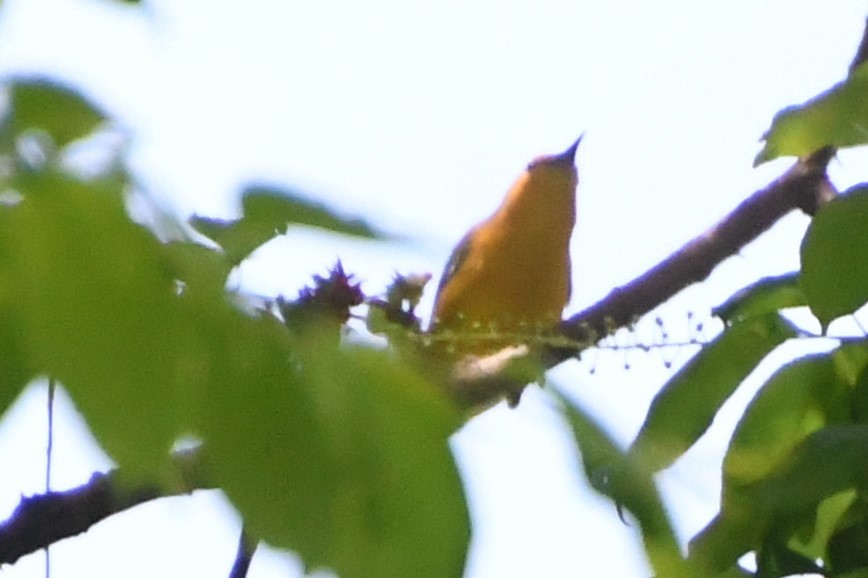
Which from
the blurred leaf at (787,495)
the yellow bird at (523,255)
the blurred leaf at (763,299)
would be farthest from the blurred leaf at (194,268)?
the yellow bird at (523,255)

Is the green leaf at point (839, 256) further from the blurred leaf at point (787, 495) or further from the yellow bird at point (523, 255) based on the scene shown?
the yellow bird at point (523, 255)

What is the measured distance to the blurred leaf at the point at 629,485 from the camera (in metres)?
0.40

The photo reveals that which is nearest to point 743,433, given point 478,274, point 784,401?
point 784,401

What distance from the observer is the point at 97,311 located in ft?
1.03

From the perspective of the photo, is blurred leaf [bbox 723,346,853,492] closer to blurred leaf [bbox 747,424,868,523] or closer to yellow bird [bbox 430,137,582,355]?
blurred leaf [bbox 747,424,868,523]

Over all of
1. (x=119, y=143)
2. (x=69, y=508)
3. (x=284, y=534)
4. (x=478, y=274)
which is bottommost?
(x=284, y=534)

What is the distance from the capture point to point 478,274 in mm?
3381

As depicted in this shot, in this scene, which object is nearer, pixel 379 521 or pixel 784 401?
pixel 379 521

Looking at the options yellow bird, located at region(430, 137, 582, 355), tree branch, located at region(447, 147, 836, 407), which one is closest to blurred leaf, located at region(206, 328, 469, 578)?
tree branch, located at region(447, 147, 836, 407)

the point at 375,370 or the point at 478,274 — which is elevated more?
the point at 478,274

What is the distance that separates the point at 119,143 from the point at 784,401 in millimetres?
660

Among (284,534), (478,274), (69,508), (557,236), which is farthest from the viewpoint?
(557,236)

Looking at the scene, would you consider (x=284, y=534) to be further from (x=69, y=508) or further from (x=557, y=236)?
(x=557, y=236)

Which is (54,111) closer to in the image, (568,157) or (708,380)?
(708,380)
